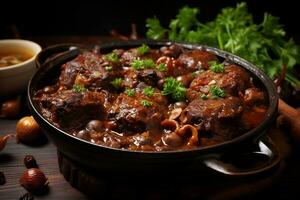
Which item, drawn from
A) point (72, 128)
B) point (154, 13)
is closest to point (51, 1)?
point (154, 13)

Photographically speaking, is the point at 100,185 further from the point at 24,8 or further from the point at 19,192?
the point at 24,8

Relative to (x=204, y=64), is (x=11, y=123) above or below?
below

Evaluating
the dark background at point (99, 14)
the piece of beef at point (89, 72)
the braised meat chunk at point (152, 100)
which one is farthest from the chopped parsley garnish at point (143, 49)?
the dark background at point (99, 14)

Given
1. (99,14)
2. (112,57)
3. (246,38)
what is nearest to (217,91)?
(112,57)

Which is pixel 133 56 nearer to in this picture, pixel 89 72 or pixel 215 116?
pixel 89 72

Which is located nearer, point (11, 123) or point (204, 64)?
point (204, 64)

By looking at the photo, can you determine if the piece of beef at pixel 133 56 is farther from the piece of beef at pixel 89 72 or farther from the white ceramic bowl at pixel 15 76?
the white ceramic bowl at pixel 15 76

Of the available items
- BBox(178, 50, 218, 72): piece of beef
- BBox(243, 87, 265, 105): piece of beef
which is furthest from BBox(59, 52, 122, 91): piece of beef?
BBox(243, 87, 265, 105): piece of beef
